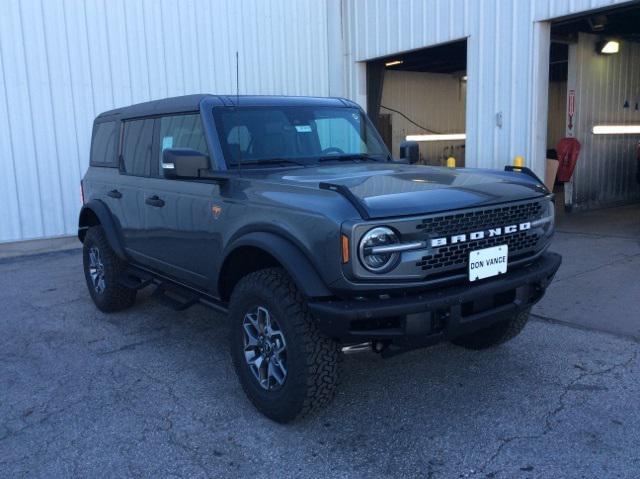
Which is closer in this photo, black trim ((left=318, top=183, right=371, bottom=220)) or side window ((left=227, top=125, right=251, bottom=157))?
black trim ((left=318, top=183, right=371, bottom=220))

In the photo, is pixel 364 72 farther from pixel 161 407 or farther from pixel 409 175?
pixel 161 407

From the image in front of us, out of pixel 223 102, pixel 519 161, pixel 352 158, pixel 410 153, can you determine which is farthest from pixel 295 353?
pixel 519 161

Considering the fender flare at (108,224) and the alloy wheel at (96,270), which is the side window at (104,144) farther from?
the alloy wheel at (96,270)

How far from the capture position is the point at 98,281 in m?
5.79

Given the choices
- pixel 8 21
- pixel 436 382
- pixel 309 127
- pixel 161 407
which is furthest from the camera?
pixel 8 21

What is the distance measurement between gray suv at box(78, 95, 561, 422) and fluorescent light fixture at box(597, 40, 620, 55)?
27.1 ft

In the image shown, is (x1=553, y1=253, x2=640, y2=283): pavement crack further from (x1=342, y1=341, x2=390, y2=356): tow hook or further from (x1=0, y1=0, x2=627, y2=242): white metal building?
(x1=342, y1=341, x2=390, y2=356): tow hook

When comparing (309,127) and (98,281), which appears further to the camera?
(98,281)

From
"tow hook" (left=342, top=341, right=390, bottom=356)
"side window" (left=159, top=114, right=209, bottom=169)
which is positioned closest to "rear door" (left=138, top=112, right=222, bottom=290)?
"side window" (left=159, top=114, right=209, bottom=169)

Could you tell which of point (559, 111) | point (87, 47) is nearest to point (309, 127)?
point (87, 47)

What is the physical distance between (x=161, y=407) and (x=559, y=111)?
1758 cm

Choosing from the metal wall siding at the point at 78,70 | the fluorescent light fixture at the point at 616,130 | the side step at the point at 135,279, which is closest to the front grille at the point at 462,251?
the side step at the point at 135,279

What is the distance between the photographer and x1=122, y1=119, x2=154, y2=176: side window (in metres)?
4.93

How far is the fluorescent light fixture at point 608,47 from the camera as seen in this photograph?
11.0 meters
